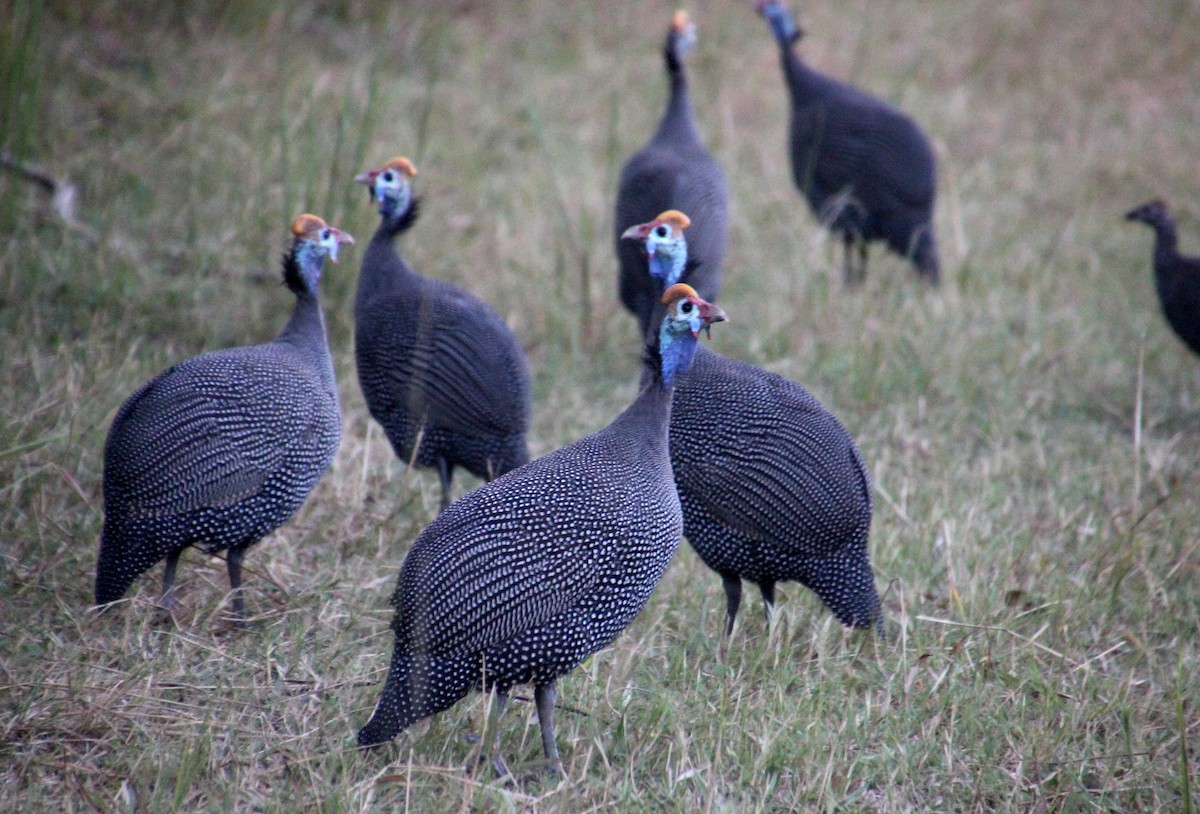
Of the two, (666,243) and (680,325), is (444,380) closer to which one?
(666,243)

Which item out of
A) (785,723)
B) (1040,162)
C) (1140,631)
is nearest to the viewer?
(785,723)

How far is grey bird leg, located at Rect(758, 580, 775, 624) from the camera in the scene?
3.80m

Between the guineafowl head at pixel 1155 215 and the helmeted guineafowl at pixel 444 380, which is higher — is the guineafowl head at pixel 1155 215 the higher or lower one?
the higher one

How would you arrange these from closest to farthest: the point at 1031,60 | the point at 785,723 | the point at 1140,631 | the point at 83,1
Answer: the point at 785,723, the point at 1140,631, the point at 83,1, the point at 1031,60

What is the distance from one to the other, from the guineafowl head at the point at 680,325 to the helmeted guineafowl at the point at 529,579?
0.21ft

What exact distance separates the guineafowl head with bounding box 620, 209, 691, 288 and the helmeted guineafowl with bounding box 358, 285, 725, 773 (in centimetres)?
97

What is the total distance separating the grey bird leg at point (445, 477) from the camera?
4367 mm

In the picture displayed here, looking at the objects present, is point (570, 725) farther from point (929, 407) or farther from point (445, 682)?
point (929, 407)

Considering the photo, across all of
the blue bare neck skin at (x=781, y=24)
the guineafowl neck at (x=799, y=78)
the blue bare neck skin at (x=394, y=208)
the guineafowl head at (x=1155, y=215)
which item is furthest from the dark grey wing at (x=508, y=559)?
the blue bare neck skin at (x=781, y=24)

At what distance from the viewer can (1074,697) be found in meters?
3.52

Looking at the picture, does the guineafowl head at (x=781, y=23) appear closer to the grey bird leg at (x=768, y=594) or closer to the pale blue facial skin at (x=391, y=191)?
the pale blue facial skin at (x=391, y=191)

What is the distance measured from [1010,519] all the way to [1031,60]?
592 cm

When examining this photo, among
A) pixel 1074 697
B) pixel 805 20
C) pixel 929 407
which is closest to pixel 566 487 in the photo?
pixel 1074 697

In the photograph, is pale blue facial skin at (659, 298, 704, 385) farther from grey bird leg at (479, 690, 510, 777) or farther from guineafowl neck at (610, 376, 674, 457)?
grey bird leg at (479, 690, 510, 777)
